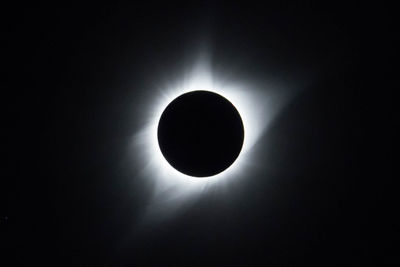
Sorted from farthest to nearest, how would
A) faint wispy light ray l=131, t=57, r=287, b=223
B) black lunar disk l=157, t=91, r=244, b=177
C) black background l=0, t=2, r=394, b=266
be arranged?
faint wispy light ray l=131, t=57, r=287, b=223 < black background l=0, t=2, r=394, b=266 < black lunar disk l=157, t=91, r=244, b=177

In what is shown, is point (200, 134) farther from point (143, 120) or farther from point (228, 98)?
point (143, 120)

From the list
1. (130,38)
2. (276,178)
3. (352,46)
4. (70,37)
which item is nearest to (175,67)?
(130,38)

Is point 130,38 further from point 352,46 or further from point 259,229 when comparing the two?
point 259,229

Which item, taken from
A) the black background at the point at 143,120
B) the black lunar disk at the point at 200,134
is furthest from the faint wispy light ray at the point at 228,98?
the black lunar disk at the point at 200,134

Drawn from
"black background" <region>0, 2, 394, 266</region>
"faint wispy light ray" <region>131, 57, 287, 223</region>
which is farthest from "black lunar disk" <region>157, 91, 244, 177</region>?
"black background" <region>0, 2, 394, 266</region>

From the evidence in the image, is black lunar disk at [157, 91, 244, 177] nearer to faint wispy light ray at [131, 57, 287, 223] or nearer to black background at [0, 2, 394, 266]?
faint wispy light ray at [131, 57, 287, 223]

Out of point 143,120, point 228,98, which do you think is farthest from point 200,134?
point 143,120
